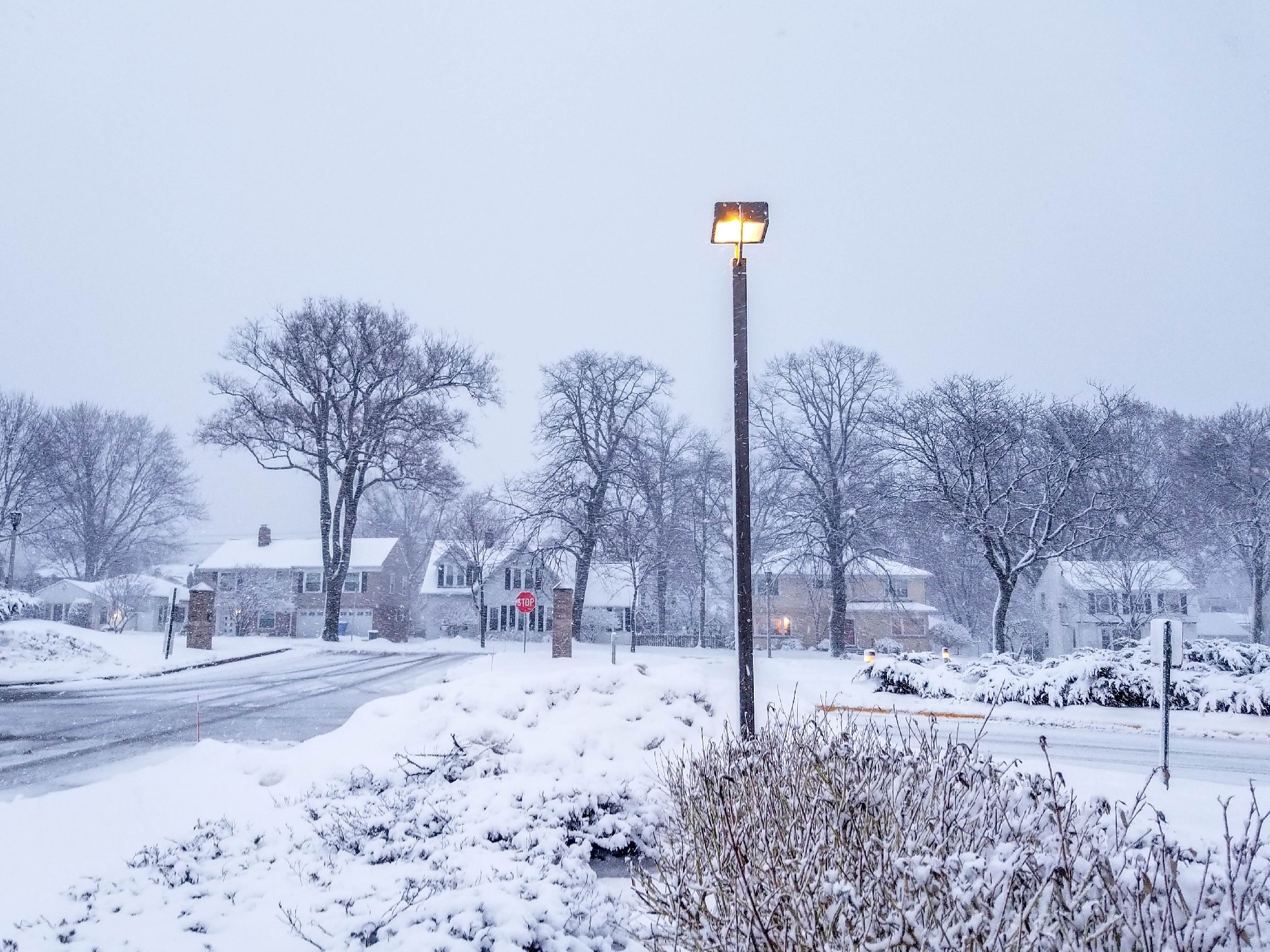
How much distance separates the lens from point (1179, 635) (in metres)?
9.00

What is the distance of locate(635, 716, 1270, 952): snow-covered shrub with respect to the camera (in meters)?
2.68

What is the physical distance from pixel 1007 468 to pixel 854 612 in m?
20.0

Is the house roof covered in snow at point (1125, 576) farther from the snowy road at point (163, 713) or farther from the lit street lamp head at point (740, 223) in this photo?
the lit street lamp head at point (740, 223)

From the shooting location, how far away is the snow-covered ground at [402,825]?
4.58m

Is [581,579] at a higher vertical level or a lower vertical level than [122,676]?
higher

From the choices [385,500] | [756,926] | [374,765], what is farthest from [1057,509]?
[385,500]

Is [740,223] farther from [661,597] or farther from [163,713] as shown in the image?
[661,597]

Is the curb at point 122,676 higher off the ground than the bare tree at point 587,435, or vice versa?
the bare tree at point 587,435

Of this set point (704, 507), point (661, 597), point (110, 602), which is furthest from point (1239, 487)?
point (110, 602)

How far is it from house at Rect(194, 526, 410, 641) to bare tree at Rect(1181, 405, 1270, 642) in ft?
147

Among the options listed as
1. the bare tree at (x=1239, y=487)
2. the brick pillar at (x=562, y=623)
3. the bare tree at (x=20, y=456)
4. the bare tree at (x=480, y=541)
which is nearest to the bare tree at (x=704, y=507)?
the bare tree at (x=480, y=541)

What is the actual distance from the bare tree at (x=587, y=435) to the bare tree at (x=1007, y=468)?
16.6 metres

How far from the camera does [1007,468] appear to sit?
2834 cm

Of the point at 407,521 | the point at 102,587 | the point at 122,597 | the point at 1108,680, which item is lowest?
the point at 1108,680
